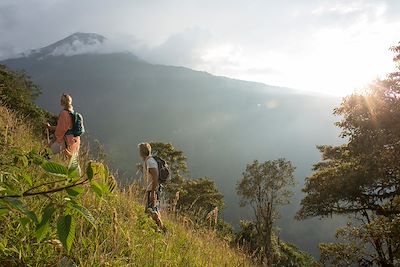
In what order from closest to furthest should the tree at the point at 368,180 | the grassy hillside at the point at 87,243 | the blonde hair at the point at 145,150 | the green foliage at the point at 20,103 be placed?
the grassy hillside at the point at 87,243, the blonde hair at the point at 145,150, the tree at the point at 368,180, the green foliage at the point at 20,103

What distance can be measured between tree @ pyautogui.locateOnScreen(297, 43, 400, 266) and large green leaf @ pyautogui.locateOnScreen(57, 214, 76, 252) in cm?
1064

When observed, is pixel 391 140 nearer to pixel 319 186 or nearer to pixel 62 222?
pixel 319 186

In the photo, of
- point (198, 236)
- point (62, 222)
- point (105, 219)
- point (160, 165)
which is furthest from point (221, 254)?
point (62, 222)

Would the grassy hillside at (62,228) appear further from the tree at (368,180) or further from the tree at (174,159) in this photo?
the tree at (174,159)

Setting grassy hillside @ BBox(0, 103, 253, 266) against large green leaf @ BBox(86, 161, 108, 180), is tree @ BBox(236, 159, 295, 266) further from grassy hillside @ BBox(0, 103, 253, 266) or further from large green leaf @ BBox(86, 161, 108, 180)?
large green leaf @ BBox(86, 161, 108, 180)

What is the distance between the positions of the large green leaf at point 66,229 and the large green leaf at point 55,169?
0.12 meters

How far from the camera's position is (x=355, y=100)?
14.5 m

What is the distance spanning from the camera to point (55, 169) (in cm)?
109

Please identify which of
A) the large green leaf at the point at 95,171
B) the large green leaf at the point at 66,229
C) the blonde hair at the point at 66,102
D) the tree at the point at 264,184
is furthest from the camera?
the tree at the point at 264,184

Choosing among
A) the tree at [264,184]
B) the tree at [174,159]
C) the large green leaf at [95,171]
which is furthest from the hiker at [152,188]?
the tree at [174,159]

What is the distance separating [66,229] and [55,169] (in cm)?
17

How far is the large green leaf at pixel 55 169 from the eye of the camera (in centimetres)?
108

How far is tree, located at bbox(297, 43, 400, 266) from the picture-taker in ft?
39.9

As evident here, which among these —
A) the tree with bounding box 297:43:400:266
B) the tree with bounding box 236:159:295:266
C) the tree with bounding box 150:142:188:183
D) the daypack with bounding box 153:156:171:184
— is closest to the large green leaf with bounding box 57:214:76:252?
the daypack with bounding box 153:156:171:184
